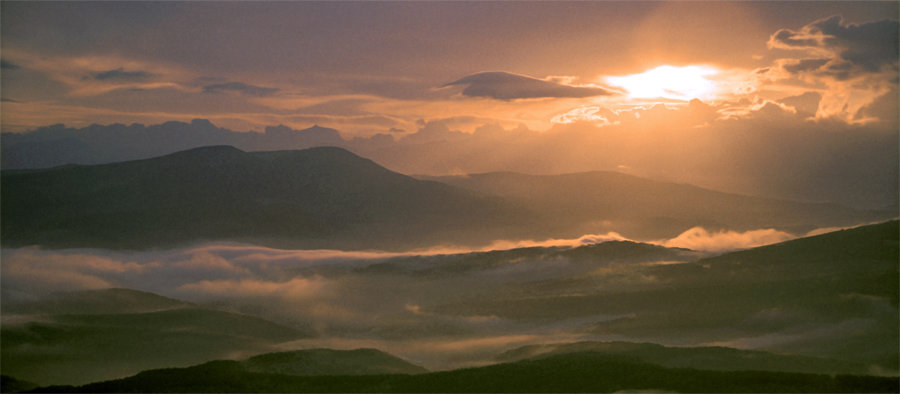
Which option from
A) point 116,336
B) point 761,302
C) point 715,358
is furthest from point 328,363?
point 761,302

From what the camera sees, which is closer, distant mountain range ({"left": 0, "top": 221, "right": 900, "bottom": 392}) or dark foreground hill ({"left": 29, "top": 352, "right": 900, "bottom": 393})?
dark foreground hill ({"left": 29, "top": 352, "right": 900, "bottom": 393})

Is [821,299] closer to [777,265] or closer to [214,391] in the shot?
[777,265]

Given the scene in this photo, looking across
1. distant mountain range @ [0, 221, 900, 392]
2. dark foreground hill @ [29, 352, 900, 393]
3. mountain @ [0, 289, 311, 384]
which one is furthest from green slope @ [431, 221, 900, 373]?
mountain @ [0, 289, 311, 384]

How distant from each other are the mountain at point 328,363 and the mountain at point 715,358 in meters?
14.4

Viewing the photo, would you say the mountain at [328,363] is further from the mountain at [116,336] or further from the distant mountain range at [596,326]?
the mountain at [116,336]

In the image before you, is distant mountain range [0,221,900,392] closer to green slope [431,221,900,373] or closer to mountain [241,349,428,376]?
mountain [241,349,428,376]

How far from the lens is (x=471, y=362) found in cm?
7638

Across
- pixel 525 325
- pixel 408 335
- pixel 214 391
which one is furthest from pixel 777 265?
pixel 214 391

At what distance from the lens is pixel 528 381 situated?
6356 centimetres

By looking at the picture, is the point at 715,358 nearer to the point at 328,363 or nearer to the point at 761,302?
the point at 328,363

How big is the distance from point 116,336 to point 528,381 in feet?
252

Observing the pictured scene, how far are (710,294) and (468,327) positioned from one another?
4232cm

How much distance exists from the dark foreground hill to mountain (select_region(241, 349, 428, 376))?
7.77ft

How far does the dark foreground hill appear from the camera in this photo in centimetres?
6050
